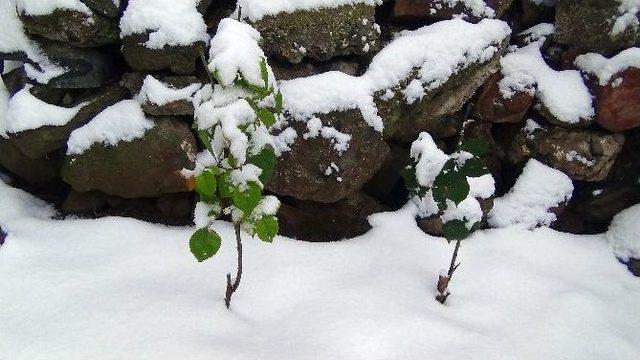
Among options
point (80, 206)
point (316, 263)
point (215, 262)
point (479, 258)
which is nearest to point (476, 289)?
point (479, 258)

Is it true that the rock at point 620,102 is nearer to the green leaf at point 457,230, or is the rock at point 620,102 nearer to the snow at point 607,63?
the snow at point 607,63

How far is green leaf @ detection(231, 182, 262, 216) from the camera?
188cm

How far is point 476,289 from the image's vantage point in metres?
2.67

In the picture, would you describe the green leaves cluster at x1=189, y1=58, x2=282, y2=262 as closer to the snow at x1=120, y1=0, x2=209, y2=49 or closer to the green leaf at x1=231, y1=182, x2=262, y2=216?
the green leaf at x1=231, y1=182, x2=262, y2=216

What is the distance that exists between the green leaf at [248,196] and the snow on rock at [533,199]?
1926mm

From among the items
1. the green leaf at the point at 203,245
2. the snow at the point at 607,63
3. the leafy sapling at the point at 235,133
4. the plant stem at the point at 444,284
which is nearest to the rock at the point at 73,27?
the leafy sapling at the point at 235,133

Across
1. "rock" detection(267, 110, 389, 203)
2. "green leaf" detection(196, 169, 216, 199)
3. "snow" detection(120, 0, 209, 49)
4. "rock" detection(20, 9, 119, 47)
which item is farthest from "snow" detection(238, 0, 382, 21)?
Answer: "green leaf" detection(196, 169, 216, 199)

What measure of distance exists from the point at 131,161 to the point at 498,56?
8.27ft

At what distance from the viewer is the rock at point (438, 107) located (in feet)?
10.0

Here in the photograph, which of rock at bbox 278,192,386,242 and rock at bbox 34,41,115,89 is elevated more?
rock at bbox 34,41,115,89

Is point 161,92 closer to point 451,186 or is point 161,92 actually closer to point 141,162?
point 141,162

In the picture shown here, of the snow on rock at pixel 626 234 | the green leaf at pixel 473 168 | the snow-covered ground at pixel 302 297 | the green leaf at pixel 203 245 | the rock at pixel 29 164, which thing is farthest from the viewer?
the snow on rock at pixel 626 234

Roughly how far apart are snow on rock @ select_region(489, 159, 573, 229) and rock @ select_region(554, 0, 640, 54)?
3.08ft

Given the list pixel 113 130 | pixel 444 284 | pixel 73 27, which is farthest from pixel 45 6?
pixel 444 284
